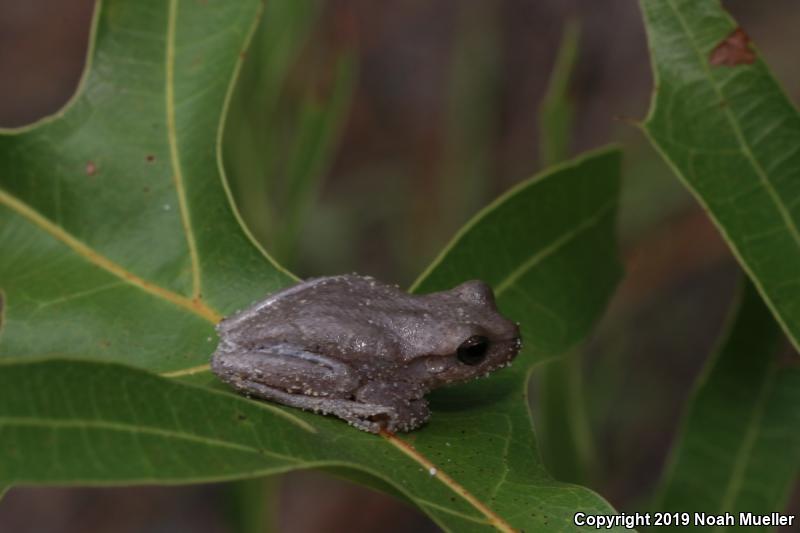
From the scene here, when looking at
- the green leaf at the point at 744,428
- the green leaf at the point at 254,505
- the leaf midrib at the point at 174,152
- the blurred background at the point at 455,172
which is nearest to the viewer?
the leaf midrib at the point at 174,152

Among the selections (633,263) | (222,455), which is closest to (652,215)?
(633,263)

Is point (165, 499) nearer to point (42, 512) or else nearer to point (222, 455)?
point (42, 512)

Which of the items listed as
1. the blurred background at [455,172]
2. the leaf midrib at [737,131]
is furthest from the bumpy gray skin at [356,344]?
the blurred background at [455,172]

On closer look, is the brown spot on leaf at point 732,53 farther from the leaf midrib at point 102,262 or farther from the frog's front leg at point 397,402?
the leaf midrib at point 102,262

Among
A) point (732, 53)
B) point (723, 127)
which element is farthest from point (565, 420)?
point (732, 53)

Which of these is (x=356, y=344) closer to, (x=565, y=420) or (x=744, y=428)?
(x=565, y=420)

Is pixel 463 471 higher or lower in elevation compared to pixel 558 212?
lower

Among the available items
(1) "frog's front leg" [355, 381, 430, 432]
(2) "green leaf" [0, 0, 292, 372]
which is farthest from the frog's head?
(2) "green leaf" [0, 0, 292, 372]
